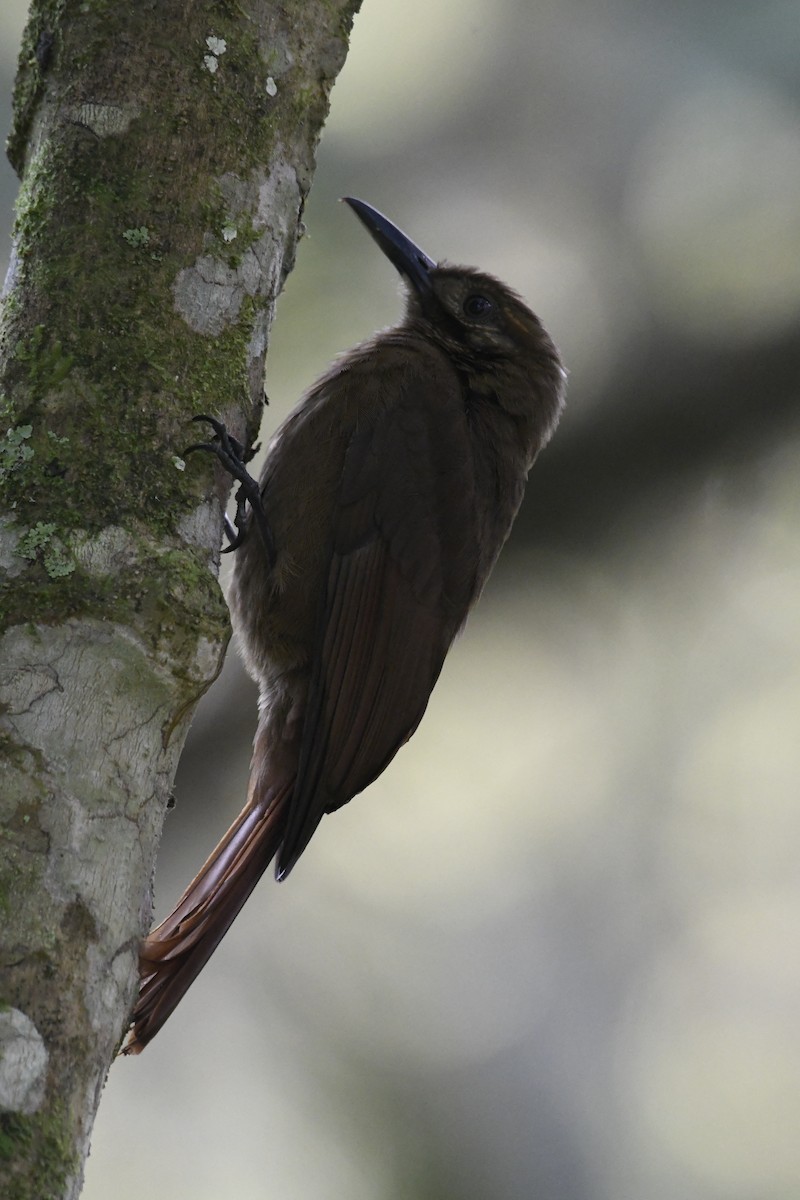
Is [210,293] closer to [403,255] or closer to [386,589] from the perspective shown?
[386,589]

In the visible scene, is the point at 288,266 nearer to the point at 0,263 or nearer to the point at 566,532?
the point at 0,263

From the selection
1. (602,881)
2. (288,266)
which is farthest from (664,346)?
(288,266)

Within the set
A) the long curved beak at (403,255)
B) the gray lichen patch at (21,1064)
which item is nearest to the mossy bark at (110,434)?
the gray lichen patch at (21,1064)

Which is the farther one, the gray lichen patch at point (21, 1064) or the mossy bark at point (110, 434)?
the mossy bark at point (110, 434)

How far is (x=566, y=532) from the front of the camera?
4.55 metres

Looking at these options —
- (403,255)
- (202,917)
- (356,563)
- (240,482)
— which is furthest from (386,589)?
(403,255)

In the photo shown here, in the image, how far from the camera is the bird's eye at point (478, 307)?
3.46m

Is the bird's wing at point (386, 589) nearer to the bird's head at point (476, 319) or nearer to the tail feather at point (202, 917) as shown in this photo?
the tail feather at point (202, 917)

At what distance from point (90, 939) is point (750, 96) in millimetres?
4451

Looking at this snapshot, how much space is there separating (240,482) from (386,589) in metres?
0.45

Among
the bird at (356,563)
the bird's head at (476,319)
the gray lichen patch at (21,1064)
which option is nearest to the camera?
the gray lichen patch at (21,1064)

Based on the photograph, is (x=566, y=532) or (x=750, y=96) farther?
(x=750, y=96)

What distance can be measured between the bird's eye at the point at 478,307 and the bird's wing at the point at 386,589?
1.25 ft

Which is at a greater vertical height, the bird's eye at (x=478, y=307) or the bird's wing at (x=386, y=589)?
the bird's eye at (x=478, y=307)
